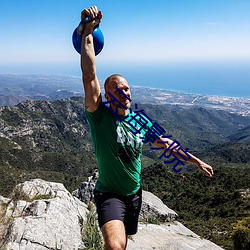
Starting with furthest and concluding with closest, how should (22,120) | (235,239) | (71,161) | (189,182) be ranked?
(22,120) < (71,161) < (189,182) < (235,239)

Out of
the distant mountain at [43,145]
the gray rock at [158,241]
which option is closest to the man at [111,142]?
the gray rock at [158,241]

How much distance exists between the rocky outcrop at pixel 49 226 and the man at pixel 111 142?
3.24m

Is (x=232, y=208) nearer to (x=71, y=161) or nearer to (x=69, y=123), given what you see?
(x=71, y=161)

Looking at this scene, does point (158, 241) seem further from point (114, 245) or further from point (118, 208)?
point (114, 245)

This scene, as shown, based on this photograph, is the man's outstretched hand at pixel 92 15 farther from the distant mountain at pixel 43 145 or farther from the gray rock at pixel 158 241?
the distant mountain at pixel 43 145

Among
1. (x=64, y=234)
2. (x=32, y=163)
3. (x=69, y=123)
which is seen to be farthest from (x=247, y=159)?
(x=64, y=234)

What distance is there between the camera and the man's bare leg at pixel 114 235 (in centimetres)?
319

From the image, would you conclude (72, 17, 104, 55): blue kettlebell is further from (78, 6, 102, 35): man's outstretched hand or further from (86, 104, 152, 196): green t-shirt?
(86, 104, 152, 196): green t-shirt

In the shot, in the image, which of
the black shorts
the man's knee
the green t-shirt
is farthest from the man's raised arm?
the man's knee

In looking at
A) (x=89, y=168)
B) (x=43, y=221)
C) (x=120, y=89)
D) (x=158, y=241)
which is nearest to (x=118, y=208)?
(x=120, y=89)

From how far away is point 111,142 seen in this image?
11.6 feet

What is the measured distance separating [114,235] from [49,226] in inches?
161

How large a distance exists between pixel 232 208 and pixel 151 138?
41844 millimetres

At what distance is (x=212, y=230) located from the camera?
29984mm
